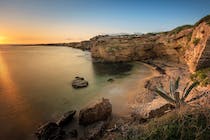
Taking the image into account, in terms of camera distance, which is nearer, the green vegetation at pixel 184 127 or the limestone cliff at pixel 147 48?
the green vegetation at pixel 184 127

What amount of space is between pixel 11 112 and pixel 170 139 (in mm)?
15513

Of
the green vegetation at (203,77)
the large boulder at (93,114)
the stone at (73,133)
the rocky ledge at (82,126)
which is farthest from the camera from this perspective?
the green vegetation at (203,77)

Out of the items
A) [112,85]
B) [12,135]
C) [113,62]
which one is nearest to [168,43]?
[113,62]

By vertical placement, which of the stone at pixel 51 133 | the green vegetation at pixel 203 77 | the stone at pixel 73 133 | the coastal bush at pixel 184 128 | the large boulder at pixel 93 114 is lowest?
the stone at pixel 73 133

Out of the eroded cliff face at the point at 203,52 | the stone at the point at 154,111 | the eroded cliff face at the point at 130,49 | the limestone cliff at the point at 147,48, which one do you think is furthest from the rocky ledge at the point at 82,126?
the eroded cliff face at the point at 130,49

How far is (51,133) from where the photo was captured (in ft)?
40.2

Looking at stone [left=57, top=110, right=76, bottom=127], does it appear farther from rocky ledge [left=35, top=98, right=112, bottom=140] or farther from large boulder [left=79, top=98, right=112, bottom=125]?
large boulder [left=79, top=98, right=112, bottom=125]

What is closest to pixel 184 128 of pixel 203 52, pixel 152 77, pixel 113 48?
pixel 203 52

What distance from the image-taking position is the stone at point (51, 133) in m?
11.8

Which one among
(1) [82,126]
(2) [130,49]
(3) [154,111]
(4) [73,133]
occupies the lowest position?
(1) [82,126]

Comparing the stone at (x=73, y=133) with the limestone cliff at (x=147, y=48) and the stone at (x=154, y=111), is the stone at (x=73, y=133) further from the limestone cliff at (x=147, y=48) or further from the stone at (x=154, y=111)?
the limestone cliff at (x=147, y=48)

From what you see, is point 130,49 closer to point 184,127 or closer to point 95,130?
point 95,130

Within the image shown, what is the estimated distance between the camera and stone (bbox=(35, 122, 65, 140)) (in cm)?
1184

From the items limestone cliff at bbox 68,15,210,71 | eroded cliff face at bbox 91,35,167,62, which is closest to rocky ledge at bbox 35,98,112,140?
limestone cliff at bbox 68,15,210,71
